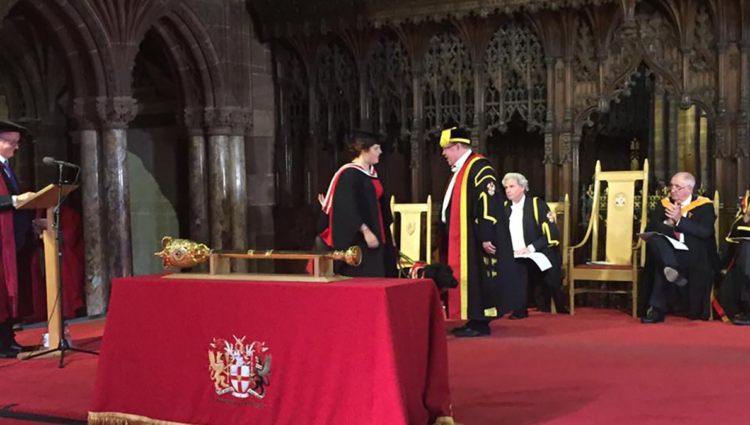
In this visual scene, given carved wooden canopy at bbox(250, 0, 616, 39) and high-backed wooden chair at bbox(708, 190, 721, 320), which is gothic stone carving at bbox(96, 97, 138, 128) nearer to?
carved wooden canopy at bbox(250, 0, 616, 39)

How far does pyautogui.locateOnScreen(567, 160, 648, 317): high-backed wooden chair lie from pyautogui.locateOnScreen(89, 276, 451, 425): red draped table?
168 inches

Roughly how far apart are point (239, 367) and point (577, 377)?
7.26 feet

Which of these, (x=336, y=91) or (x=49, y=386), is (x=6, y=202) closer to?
(x=49, y=386)

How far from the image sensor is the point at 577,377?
5.17 m

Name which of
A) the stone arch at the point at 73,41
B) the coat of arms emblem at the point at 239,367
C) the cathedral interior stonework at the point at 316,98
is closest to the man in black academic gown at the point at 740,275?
the cathedral interior stonework at the point at 316,98

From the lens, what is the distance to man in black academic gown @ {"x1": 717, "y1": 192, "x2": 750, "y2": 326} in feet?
23.7

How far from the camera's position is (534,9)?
8586mm

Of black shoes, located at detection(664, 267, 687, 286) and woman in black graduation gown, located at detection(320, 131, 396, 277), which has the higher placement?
woman in black graduation gown, located at detection(320, 131, 396, 277)

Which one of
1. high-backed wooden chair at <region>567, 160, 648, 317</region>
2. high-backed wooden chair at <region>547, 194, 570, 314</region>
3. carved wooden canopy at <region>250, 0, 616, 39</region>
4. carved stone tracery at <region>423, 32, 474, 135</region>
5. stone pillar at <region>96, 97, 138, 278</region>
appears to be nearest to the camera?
high-backed wooden chair at <region>567, 160, 648, 317</region>

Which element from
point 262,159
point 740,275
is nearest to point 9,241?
point 262,159

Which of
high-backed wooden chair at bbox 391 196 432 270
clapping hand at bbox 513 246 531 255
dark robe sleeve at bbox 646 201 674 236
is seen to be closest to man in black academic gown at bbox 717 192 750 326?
dark robe sleeve at bbox 646 201 674 236

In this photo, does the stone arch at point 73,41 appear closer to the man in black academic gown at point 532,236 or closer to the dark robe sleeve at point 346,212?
the dark robe sleeve at point 346,212

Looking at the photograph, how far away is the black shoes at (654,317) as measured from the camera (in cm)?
739

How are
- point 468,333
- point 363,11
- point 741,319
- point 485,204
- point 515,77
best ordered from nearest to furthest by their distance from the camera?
point 485,204 → point 468,333 → point 741,319 → point 515,77 → point 363,11
